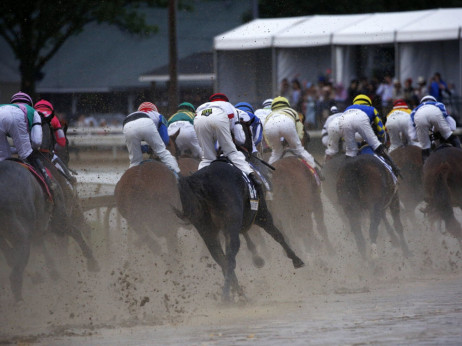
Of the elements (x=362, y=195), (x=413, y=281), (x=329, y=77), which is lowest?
(x=413, y=281)

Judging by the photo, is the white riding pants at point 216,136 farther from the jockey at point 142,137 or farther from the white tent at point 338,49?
the white tent at point 338,49

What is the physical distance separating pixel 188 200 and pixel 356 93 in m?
17.7

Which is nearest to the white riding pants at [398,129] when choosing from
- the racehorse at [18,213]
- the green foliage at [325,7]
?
the racehorse at [18,213]

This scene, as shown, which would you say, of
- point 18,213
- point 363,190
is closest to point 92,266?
point 18,213

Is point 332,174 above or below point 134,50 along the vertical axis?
below

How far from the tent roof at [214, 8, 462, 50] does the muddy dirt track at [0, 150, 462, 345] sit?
47.9 ft

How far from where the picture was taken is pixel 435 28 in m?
28.8

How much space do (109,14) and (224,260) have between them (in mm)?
25777

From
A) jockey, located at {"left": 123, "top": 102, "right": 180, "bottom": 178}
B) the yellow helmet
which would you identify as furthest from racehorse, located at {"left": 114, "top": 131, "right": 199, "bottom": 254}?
the yellow helmet

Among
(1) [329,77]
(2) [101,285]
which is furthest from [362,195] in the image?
(1) [329,77]

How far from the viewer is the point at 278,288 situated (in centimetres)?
1138

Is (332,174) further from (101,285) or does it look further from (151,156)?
(101,285)

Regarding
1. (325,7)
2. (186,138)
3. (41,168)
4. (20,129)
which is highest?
(325,7)

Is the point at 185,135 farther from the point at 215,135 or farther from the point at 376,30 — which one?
the point at 376,30
